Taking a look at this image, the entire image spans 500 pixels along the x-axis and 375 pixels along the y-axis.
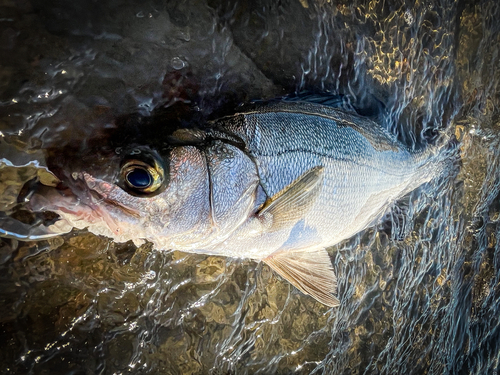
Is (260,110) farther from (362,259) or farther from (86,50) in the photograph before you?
(362,259)

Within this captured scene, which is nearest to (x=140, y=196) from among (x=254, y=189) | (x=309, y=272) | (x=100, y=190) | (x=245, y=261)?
(x=100, y=190)

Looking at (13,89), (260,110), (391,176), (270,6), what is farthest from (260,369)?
(270,6)

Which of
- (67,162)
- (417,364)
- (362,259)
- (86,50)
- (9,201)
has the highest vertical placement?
(86,50)

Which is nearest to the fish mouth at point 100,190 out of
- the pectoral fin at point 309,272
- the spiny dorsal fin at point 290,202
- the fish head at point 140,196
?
the fish head at point 140,196

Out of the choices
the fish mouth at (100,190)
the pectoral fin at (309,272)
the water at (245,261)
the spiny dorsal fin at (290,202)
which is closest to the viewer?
the fish mouth at (100,190)

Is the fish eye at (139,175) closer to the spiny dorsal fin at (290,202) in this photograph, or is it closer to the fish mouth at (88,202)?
the fish mouth at (88,202)

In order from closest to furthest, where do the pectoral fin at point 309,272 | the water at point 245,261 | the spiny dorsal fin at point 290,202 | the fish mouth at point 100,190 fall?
the fish mouth at point 100,190, the spiny dorsal fin at point 290,202, the water at point 245,261, the pectoral fin at point 309,272

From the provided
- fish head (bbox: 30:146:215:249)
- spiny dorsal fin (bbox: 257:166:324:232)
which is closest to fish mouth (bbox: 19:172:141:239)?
fish head (bbox: 30:146:215:249)

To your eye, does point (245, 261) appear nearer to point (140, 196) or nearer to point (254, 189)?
point (254, 189)
